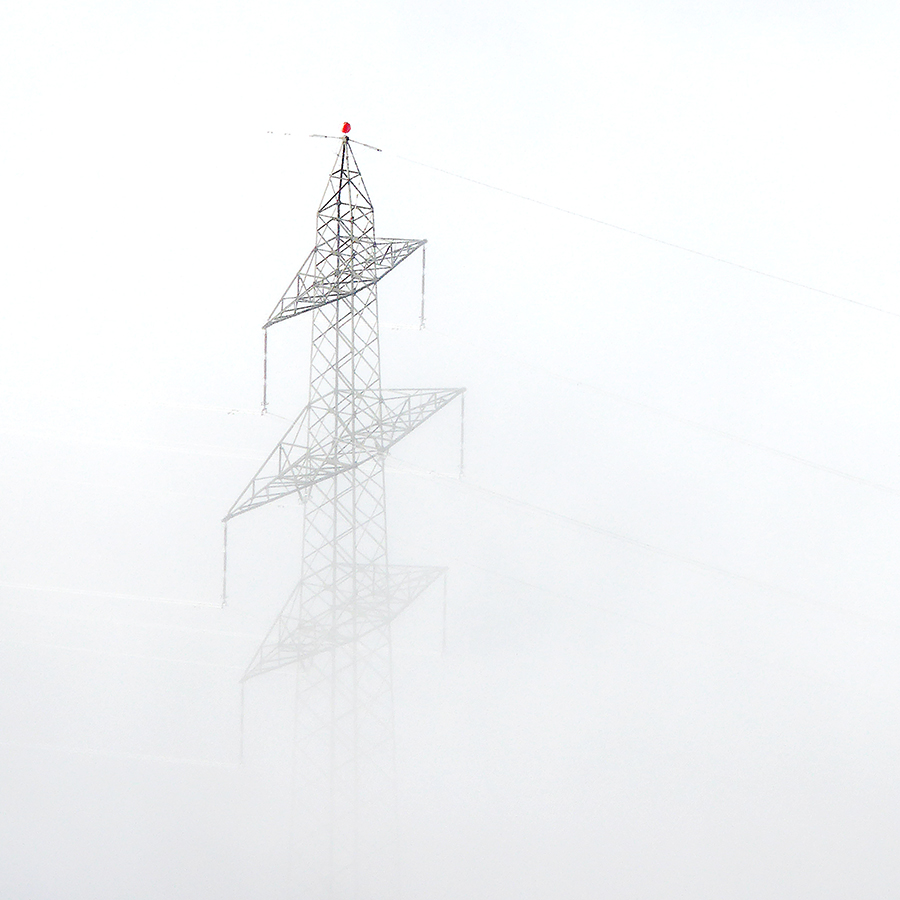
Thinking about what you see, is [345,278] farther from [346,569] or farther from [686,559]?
[686,559]

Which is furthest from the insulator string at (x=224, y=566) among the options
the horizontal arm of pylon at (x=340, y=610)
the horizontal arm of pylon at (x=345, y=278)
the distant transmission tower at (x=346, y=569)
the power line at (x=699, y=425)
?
the power line at (x=699, y=425)

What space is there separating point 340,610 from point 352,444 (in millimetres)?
1359

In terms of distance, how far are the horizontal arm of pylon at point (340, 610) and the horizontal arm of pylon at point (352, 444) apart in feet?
2.74

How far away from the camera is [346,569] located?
8617mm

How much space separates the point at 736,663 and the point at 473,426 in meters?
2.91

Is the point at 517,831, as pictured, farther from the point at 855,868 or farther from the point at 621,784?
the point at 855,868

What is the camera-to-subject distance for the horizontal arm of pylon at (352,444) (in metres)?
8.36

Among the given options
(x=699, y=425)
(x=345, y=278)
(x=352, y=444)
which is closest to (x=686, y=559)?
(x=699, y=425)

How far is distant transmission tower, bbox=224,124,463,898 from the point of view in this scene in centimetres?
836

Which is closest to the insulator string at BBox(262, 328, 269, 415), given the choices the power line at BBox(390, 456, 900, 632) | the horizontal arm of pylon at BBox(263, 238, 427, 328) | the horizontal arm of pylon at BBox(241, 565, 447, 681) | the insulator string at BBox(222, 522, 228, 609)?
the horizontal arm of pylon at BBox(263, 238, 427, 328)

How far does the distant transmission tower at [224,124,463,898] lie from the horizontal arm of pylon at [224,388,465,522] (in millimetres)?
11

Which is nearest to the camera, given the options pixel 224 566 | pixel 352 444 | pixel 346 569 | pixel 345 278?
pixel 345 278

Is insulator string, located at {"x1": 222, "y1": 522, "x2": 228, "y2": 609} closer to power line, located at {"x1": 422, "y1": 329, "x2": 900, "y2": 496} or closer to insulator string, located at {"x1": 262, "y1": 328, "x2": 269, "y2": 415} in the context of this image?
insulator string, located at {"x1": 262, "y1": 328, "x2": 269, "y2": 415}

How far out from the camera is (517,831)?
29.1ft
